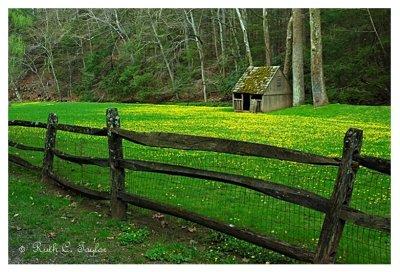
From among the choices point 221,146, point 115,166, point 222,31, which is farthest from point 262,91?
point 115,166

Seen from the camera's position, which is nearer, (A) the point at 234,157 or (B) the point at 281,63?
(A) the point at 234,157

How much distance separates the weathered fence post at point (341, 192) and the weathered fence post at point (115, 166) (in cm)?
260

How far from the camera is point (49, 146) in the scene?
21.2 feet

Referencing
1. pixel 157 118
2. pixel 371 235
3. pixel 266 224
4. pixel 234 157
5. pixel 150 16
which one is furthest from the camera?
pixel 157 118

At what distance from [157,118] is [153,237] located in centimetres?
165

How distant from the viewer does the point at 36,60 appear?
575 cm

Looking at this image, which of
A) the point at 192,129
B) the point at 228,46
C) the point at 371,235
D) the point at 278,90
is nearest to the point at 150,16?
the point at 228,46

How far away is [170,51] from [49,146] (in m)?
2.35

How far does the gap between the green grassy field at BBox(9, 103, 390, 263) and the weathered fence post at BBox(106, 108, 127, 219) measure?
268 mm

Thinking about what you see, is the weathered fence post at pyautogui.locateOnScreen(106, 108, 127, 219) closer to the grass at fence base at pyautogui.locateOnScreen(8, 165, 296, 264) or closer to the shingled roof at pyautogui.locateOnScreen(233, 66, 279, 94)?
the grass at fence base at pyautogui.locateOnScreen(8, 165, 296, 264)

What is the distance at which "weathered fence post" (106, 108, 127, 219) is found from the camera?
5324 millimetres

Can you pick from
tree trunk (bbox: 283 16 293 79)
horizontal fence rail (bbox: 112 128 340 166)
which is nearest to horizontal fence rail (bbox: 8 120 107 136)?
horizontal fence rail (bbox: 112 128 340 166)

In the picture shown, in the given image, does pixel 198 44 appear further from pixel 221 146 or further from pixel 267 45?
pixel 221 146

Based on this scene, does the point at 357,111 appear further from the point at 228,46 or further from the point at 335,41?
the point at 228,46
